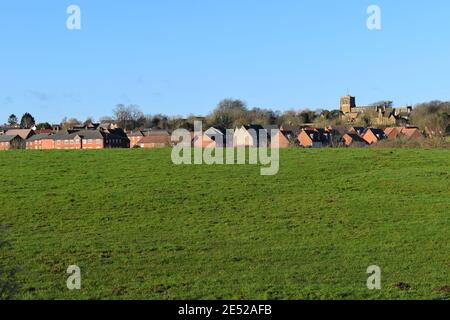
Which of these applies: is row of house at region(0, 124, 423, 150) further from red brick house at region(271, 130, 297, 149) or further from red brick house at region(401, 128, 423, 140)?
red brick house at region(401, 128, 423, 140)

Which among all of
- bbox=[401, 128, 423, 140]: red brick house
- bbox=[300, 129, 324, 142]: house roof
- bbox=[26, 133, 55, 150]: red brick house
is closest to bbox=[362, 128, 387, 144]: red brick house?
bbox=[300, 129, 324, 142]: house roof

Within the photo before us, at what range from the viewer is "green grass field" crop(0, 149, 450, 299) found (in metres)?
15.5

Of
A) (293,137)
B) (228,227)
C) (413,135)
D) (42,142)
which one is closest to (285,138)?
(293,137)

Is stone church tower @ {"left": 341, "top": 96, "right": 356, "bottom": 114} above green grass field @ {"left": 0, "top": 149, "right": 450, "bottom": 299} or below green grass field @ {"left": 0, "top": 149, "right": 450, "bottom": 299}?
above

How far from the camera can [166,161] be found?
148ft

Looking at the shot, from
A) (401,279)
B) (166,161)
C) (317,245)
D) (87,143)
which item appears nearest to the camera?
(401,279)

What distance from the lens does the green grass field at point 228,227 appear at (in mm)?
15492

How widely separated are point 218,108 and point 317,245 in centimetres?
11716

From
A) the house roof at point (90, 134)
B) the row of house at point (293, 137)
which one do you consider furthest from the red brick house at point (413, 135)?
the house roof at point (90, 134)

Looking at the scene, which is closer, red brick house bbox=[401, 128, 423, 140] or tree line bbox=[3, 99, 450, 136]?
red brick house bbox=[401, 128, 423, 140]

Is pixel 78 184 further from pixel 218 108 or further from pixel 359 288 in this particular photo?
pixel 218 108

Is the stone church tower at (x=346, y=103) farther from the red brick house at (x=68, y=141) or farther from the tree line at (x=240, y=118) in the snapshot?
the red brick house at (x=68, y=141)

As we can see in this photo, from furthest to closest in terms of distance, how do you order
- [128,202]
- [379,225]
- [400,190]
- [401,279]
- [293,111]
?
[293,111] < [400,190] < [128,202] < [379,225] < [401,279]
